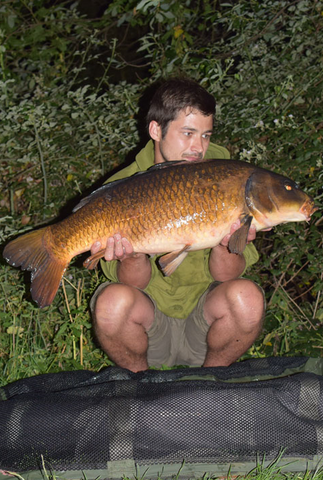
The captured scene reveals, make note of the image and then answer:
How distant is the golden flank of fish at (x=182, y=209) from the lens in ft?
6.15

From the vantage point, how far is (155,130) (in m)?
2.46

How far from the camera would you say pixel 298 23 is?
316 centimetres

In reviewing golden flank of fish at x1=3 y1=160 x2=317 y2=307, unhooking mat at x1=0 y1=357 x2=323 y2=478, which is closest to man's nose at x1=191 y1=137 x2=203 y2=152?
golden flank of fish at x1=3 y1=160 x2=317 y2=307

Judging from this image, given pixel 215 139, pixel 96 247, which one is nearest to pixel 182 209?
pixel 96 247

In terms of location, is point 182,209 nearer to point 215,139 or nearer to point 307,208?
point 307,208

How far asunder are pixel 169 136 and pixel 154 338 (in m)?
0.92

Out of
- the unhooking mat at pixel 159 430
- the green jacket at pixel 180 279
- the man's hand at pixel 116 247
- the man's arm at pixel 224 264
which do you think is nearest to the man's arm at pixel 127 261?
the man's hand at pixel 116 247

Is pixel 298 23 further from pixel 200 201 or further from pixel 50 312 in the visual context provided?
pixel 50 312

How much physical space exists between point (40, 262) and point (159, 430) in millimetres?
803

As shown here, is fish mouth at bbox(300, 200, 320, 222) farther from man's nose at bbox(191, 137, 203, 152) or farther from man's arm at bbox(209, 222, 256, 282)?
man's nose at bbox(191, 137, 203, 152)

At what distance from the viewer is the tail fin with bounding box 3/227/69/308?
2.00 m

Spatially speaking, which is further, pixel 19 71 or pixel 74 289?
pixel 19 71

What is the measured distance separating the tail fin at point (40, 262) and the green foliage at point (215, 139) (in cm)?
67

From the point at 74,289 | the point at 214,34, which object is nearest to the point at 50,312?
the point at 74,289
